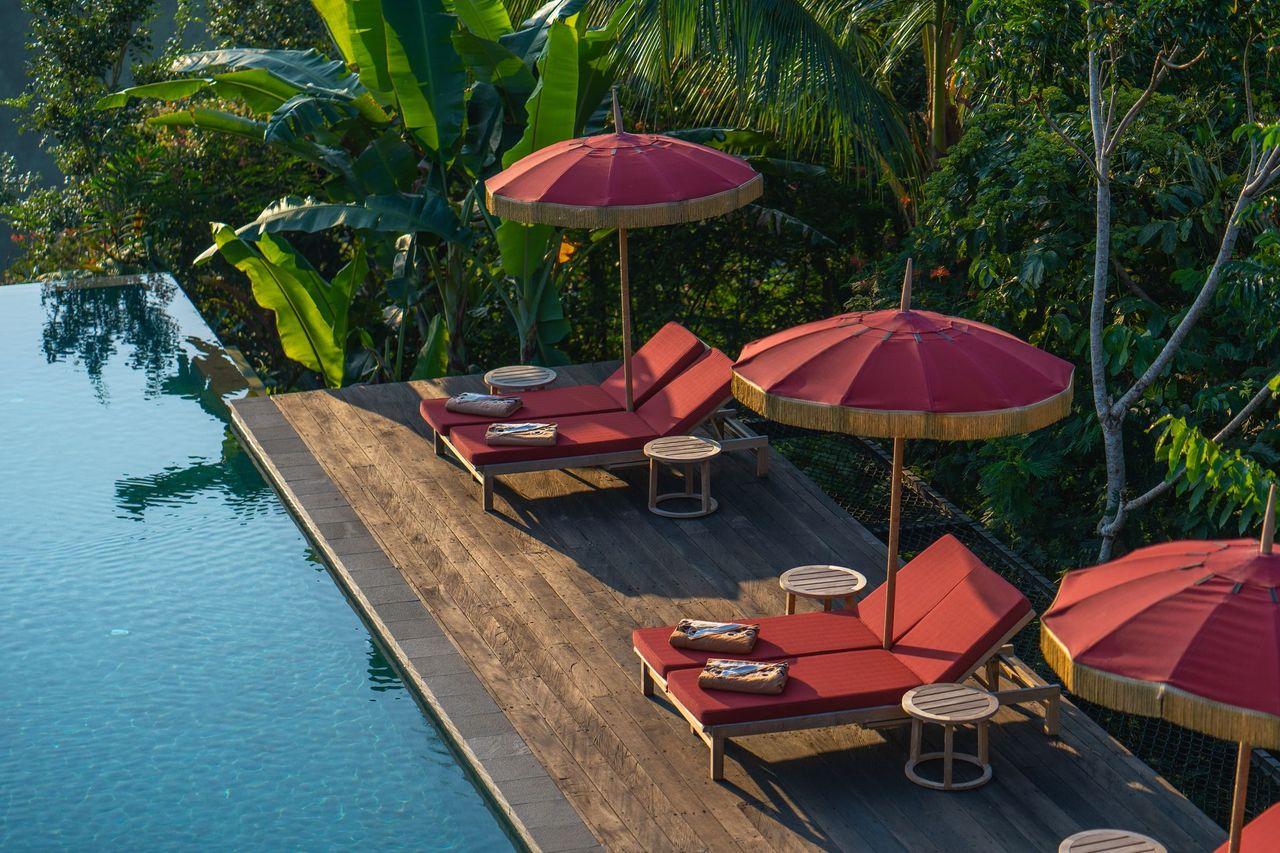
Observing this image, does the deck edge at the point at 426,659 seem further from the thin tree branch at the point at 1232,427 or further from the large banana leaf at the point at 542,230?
the thin tree branch at the point at 1232,427

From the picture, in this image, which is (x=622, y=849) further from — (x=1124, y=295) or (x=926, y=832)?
(x=1124, y=295)

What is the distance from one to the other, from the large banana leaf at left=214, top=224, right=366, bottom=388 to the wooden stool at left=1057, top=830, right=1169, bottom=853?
8.56 meters

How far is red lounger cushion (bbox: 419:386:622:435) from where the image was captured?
36.9ft

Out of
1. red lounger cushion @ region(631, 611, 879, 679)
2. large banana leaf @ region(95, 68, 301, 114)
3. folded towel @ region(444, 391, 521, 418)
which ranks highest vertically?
large banana leaf @ region(95, 68, 301, 114)

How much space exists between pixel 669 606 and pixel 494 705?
1.52 meters

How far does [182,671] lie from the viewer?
352 inches

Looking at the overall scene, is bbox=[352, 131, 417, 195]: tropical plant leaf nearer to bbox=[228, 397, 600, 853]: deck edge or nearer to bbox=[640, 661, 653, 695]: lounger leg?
bbox=[228, 397, 600, 853]: deck edge

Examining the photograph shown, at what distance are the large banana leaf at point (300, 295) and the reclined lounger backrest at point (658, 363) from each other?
2890 millimetres

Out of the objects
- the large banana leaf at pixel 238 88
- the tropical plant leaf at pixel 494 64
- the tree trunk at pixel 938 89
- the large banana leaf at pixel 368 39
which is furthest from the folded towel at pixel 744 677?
the large banana leaf at pixel 238 88

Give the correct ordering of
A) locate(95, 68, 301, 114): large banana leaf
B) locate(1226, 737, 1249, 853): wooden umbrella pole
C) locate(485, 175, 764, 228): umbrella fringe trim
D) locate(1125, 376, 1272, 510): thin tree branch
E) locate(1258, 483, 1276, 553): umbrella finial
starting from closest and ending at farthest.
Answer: locate(1258, 483, 1276, 553): umbrella finial
locate(1226, 737, 1249, 853): wooden umbrella pole
locate(1125, 376, 1272, 510): thin tree branch
locate(485, 175, 764, 228): umbrella fringe trim
locate(95, 68, 301, 114): large banana leaf

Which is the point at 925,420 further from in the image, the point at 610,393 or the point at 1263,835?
the point at 610,393

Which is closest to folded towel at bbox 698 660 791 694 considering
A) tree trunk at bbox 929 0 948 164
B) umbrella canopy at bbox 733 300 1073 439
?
umbrella canopy at bbox 733 300 1073 439

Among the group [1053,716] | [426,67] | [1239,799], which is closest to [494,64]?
[426,67]

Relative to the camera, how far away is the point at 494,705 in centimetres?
820
